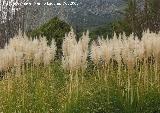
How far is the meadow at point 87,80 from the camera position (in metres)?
7.32

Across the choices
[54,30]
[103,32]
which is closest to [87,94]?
[54,30]

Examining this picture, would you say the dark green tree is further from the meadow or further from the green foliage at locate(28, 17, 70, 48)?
the meadow

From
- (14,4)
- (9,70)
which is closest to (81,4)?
(14,4)

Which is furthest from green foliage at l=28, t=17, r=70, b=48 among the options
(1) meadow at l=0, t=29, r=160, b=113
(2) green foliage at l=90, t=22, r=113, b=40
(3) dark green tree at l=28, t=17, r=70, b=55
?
(2) green foliage at l=90, t=22, r=113, b=40

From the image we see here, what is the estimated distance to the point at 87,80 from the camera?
8469mm

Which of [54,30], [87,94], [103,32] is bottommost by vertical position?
[103,32]

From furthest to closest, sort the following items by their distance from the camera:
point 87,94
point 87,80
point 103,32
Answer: point 103,32 < point 87,80 < point 87,94

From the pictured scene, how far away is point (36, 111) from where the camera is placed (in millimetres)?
7652

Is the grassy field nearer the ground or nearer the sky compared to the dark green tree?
nearer the ground

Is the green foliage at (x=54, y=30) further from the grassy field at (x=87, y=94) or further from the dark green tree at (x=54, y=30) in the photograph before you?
the grassy field at (x=87, y=94)

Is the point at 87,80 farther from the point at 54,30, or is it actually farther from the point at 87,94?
the point at 54,30

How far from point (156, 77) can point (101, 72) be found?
0.95 metres

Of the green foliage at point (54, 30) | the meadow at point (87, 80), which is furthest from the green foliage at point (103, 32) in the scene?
the meadow at point (87, 80)

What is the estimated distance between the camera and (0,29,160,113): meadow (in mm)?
7320
